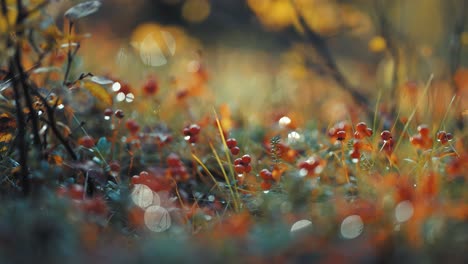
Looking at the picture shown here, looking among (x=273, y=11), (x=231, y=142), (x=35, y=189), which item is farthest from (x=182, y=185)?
(x=273, y=11)

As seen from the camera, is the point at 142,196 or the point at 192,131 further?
the point at 192,131

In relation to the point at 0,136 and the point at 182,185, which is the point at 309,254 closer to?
the point at 182,185

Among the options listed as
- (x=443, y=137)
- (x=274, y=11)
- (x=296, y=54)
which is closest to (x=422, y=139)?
(x=443, y=137)

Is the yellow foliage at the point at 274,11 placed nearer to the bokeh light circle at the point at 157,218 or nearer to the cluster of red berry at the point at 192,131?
the cluster of red berry at the point at 192,131

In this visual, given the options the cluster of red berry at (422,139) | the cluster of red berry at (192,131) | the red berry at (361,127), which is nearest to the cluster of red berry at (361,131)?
the red berry at (361,127)

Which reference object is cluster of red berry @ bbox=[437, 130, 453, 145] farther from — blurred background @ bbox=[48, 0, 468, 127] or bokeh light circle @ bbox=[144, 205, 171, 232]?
bokeh light circle @ bbox=[144, 205, 171, 232]

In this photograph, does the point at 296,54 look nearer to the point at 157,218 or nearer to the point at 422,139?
the point at 422,139
